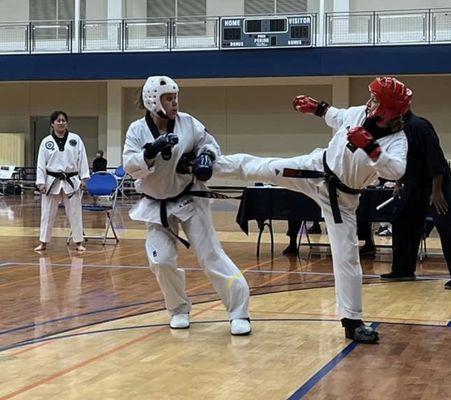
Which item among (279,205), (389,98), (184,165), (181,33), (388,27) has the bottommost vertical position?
(279,205)

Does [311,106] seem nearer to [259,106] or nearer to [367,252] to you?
[367,252]

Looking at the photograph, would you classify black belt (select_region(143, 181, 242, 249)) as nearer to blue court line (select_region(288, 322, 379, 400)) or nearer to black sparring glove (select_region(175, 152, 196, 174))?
black sparring glove (select_region(175, 152, 196, 174))

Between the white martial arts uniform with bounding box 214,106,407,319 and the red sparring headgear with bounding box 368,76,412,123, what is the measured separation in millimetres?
147

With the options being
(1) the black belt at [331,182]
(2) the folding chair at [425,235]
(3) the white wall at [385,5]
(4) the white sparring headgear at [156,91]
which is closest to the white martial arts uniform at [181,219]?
(4) the white sparring headgear at [156,91]

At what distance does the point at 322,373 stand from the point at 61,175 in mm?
6517

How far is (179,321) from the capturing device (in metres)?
5.20

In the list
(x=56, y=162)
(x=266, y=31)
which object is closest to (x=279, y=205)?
(x=56, y=162)

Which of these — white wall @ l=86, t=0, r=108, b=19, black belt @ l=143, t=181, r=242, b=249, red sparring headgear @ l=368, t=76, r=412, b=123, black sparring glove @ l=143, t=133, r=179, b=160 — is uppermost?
white wall @ l=86, t=0, r=108, b=19

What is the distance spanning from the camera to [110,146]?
26828 mm

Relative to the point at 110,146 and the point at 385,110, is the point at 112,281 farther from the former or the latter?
the point at 110,146

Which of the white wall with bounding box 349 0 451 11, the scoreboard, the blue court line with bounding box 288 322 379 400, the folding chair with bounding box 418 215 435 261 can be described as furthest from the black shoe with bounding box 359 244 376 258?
the white wall with bounding box 349 0 451 11

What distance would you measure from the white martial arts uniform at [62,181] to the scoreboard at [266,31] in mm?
13723

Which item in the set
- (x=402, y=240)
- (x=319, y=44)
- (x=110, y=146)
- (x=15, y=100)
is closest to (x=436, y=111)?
(x=319, y=44)

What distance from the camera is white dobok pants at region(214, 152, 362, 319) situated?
4.77 metres
